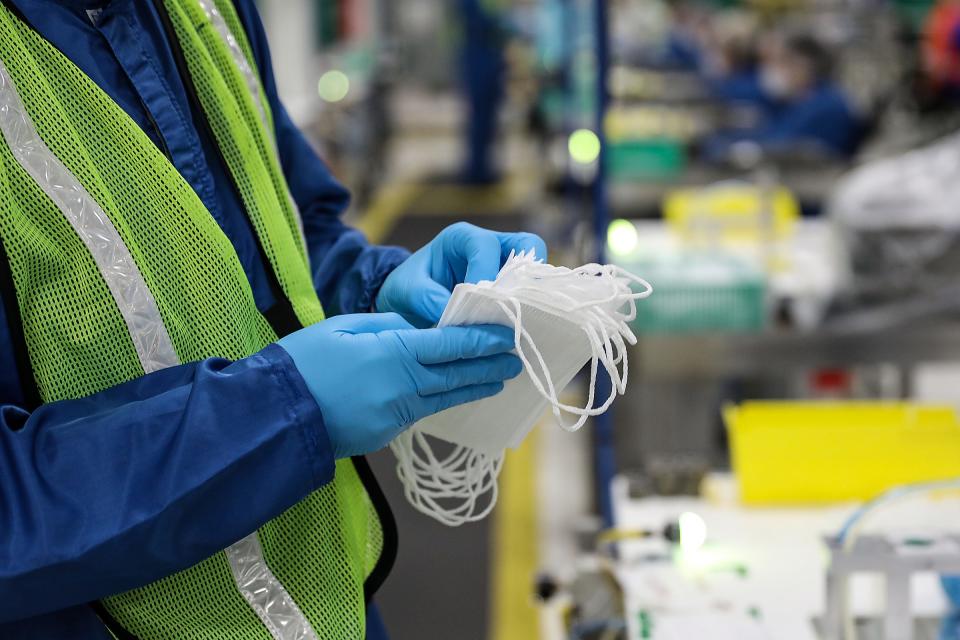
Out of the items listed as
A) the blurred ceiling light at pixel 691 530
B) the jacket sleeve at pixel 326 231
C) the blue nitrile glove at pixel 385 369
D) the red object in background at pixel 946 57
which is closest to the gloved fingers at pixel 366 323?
the blue nitrile glove at pixel 385 369

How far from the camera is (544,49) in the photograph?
866cm

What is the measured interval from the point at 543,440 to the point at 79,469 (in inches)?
161

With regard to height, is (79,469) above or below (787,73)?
below

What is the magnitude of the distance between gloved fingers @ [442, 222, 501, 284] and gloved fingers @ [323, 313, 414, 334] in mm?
99

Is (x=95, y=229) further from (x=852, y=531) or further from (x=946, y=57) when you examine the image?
(x=946, y=57)

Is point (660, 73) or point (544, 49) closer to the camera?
point (544, 49)

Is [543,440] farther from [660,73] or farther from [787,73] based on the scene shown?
[660,73]

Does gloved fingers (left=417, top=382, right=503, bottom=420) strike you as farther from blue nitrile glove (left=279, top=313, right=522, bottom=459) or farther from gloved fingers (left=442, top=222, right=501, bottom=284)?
gloved fingers (left=442, top=222, right=501, bottom=284)

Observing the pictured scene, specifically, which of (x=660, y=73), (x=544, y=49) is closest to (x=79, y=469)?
(x=544, y=49)

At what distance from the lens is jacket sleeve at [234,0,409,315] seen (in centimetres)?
133

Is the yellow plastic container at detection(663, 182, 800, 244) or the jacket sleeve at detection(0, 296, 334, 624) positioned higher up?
the jacket sleeve at detection(0, 296, 334, 624)

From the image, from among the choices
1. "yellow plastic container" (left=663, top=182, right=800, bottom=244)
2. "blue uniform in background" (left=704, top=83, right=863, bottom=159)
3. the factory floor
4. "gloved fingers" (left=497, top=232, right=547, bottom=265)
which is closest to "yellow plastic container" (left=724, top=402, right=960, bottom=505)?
the factory floor

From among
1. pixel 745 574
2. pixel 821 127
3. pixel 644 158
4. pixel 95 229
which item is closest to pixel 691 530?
pixel 745 574

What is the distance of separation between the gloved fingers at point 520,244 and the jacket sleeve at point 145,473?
0.35 meters
